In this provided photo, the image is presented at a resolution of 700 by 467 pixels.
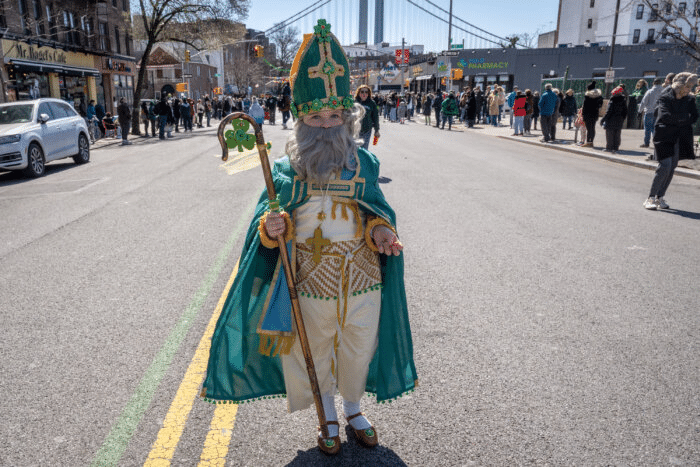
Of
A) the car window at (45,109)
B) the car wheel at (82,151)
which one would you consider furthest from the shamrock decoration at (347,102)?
the car wheel at (82,151)

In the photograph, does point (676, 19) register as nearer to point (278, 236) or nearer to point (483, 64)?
point (278, 236)

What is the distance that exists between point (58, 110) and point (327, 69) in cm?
1415

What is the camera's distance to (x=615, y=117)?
50.4 ft

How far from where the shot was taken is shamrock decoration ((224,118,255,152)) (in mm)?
2416

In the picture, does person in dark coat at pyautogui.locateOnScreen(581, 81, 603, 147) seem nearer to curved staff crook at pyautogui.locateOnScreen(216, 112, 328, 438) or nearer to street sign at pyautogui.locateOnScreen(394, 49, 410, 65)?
curved staff crook at pyautogui.locateOnScreen(216, 112, 328, 438)

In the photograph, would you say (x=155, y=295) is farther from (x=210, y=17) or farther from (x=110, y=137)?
(x=210, y=17)

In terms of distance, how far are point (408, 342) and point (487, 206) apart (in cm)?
607

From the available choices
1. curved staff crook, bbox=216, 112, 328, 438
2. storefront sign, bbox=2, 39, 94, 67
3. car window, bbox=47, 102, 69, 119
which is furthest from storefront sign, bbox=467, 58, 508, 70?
curved staff crook, bbox=216, 112, 328, 438

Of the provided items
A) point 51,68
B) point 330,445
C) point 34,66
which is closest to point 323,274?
point 330,445

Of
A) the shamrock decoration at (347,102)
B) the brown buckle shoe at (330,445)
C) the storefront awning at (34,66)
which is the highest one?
the storefront awning at (34,66)

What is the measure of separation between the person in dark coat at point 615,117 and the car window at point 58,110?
14443mm

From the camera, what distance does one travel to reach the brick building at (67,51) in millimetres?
24953

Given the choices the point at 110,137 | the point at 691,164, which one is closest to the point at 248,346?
the point at 691,164

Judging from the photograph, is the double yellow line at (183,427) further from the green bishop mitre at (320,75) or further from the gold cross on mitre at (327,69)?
the gold cross on mitre at (327,69)
